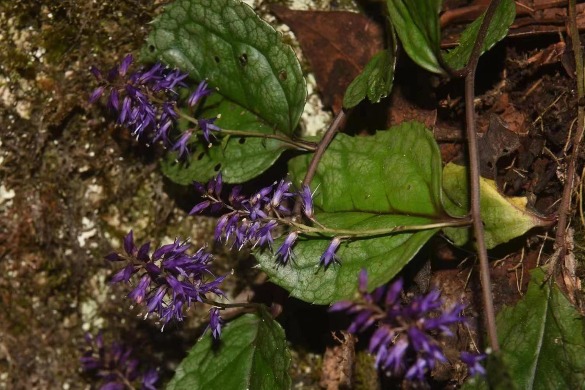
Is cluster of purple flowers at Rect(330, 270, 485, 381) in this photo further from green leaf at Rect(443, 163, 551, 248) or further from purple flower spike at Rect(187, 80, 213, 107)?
purple flower spike at Rect(187, 80, 213, 107)

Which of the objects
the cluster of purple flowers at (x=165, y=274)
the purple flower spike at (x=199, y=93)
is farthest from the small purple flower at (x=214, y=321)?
the purple flower spike at (x=199, y=93)

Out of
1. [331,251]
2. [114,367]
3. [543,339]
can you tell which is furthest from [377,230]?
[114,367]

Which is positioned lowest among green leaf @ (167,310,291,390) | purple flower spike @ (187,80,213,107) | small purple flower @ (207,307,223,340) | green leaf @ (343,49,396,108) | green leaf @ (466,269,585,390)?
green leaf @ (167,310,291,390)

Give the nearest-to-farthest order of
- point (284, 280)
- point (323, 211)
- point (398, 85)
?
point (284, 280) < point (323, 211) < point (398, 85)

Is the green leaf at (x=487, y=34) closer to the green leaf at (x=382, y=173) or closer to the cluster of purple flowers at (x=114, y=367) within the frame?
the green leaf at (x=382, y=173)

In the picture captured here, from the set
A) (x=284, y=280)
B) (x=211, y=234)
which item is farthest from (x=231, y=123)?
(x=284, y=280)

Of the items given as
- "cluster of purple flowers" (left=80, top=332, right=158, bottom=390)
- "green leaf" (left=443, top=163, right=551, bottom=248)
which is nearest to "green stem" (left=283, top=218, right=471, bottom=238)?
"green leaf" (left=443, top=163, right=551, bottom=248)

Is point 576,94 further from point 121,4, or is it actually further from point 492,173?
point 121,4
